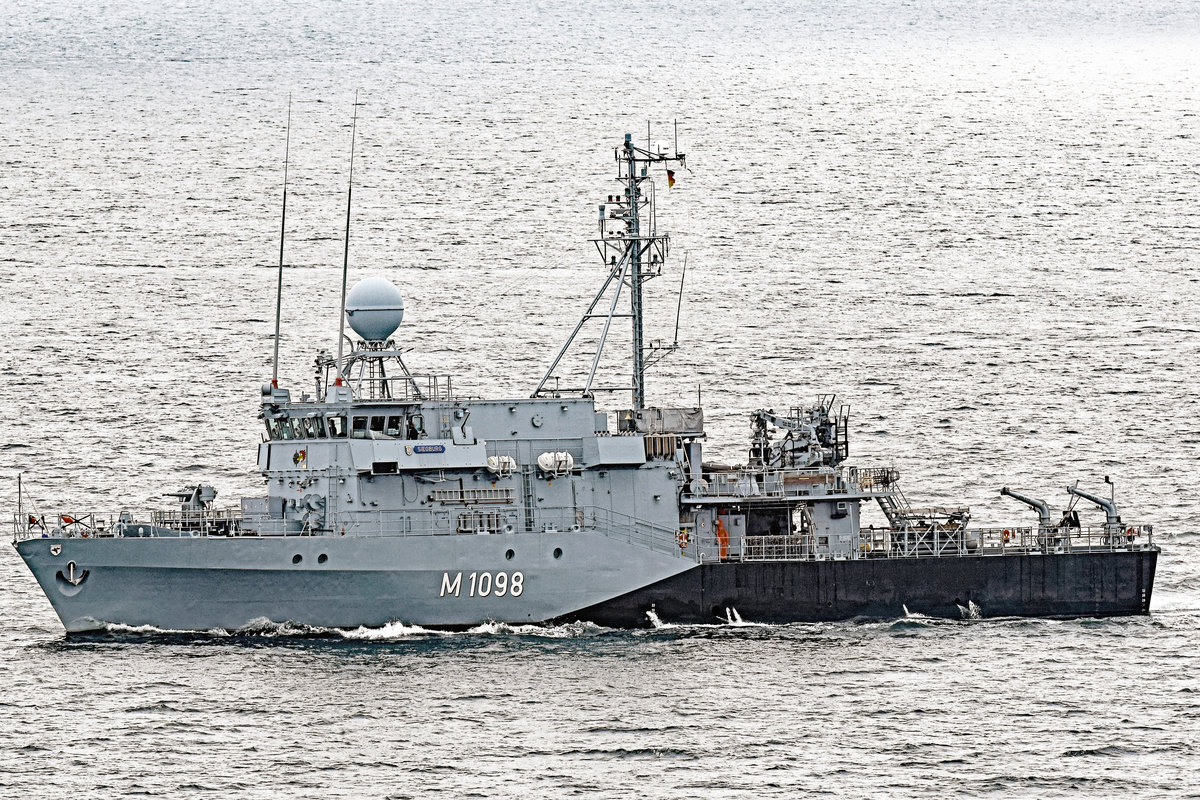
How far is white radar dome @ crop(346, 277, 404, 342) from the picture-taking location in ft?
140

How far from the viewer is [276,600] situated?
40812mm

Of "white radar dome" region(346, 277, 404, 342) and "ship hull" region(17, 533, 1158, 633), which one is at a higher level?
"white radar dome" region(346, 277, 404, 342)

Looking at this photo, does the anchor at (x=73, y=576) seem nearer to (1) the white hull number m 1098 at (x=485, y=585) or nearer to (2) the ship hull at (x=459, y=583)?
(2) the ship hull at (x=459, y=583)

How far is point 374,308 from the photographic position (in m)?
42.7

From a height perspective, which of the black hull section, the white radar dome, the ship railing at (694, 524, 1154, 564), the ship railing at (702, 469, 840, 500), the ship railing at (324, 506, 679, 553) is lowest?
the black hull section

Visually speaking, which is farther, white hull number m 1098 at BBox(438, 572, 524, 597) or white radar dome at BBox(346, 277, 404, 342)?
white radar dome at BBox(346, 277, 404, 342)

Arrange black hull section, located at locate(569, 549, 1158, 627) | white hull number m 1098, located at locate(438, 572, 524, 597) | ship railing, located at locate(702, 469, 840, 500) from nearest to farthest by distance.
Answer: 1. white hull number m 1098, located at locate(438, 572, 524, 597)
2. black hull section, located at locate(569, 549, 1158, 627)
3. ship railing, located at locate(702, 469, 840, 500)

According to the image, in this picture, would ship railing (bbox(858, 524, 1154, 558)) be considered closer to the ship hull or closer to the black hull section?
the black hull section

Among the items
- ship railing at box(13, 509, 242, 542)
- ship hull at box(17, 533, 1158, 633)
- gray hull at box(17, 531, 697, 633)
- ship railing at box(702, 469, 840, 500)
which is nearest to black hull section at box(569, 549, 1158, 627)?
ship hull at box(17, 533, 1158, 633)

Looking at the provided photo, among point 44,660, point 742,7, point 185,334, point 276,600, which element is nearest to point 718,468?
point 276,600

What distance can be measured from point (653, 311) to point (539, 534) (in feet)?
108

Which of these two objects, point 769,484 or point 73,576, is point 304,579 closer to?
point 73,576

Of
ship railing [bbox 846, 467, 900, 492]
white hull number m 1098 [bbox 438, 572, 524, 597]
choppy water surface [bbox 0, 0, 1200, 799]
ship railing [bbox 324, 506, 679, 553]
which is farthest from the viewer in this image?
ship railing [bbox 846, 467, 900, 492]

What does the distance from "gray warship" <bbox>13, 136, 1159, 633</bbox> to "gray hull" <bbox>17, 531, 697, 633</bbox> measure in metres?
0.05
